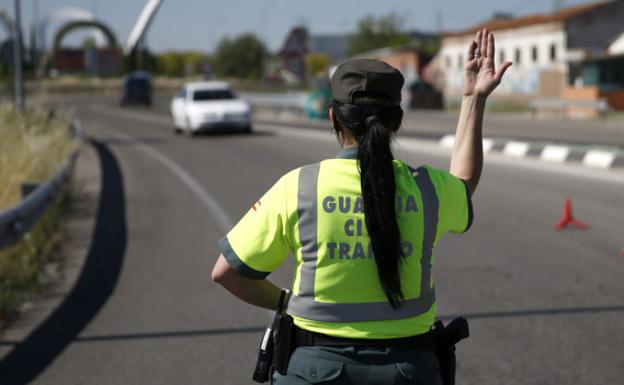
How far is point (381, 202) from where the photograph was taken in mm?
2592

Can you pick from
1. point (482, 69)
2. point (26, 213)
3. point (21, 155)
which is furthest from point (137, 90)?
point (482, 69)

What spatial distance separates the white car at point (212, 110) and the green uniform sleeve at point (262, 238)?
29.5 metres

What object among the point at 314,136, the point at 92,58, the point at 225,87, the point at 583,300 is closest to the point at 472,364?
the point at 583,300

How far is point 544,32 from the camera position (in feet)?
220

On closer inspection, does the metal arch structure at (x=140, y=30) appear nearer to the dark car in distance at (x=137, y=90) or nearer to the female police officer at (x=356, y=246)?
the dark car in distance at (x=137, y=90)

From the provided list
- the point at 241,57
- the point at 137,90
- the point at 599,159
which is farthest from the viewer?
the point at 241,57

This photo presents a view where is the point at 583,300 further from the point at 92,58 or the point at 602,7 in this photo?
the point at 92,58

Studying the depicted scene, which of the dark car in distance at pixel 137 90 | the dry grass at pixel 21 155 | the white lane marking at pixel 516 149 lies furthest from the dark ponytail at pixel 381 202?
the dark car in distance at pixel 137 90

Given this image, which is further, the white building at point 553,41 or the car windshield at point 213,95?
the white building at point 553,41

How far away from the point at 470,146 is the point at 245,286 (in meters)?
0.76

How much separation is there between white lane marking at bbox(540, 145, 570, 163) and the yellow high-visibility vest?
17.8 metres

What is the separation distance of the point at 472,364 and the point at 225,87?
28736mm

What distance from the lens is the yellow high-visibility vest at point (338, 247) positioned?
262 cm

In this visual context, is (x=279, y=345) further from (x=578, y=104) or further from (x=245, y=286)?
(x=578, y=104)
